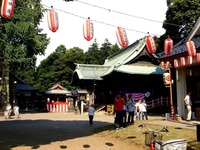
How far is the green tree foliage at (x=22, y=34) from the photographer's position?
3175 cm

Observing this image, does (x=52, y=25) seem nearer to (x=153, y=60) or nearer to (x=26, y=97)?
(x=153, y=60)

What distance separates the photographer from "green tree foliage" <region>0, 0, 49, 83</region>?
31.8 metres

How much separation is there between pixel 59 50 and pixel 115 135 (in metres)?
57.2

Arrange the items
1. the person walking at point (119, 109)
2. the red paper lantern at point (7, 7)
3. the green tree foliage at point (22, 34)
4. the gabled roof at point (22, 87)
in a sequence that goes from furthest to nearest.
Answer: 1. the gabled roof at point (22, 87)
2. the green tree foliage at point (22, 34)
3. the person walking at point (119, 109)
4. the red paper lantern at point (7, 7)

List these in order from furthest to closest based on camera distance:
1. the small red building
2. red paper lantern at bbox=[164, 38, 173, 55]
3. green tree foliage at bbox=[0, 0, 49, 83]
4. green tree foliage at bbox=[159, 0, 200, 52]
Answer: the small red building < green tree foliage at bbox=[159, 0, 200, 52] < green tree foliage at bbox=[0, 0, 49, 83] < red paper lantern at bbox=[164, 38, 173, 55]

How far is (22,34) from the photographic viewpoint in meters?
32.2

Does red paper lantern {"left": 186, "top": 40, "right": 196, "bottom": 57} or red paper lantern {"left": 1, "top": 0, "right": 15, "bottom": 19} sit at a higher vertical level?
red paper lantern {"left": 1, "top": 0, "right": 15, "bottom": 19}

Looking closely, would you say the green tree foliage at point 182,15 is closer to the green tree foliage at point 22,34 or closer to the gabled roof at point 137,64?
the gabled roof at point 137,64

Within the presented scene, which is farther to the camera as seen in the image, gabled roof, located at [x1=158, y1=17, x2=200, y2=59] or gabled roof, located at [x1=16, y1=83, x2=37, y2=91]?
gabled roof, located at [x1=16, y1=83, x2=37, y2=91]

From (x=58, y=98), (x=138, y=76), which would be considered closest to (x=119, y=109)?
(x=138, y=76)

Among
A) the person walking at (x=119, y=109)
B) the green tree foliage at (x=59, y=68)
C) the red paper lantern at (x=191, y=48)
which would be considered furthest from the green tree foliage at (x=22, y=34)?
the green tree foliage at (x=59, y=68)

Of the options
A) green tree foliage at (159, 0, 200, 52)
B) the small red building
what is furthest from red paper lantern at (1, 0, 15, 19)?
the small red building

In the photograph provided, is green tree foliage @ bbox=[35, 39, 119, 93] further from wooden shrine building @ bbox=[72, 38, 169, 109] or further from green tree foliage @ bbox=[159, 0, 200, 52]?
green tree foliage @ bbox=[159, 0, 200, 52]

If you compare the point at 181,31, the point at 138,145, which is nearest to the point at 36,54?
the point at 181,31
